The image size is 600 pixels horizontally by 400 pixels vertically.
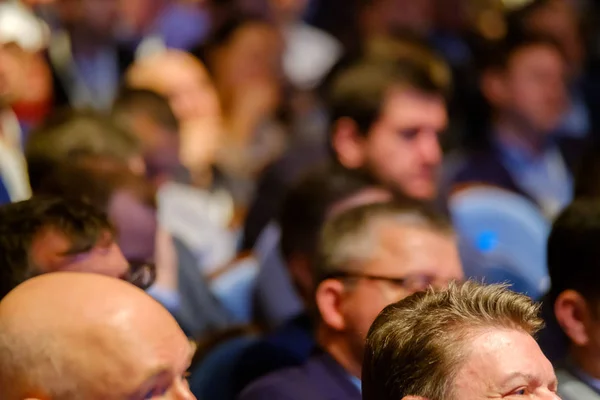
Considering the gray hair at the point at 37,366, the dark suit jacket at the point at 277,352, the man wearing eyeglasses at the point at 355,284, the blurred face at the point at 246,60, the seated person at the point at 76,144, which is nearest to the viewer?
the gray hair at the point at 37,366

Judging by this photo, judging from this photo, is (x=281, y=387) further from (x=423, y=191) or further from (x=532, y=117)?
(x=532, y=117)

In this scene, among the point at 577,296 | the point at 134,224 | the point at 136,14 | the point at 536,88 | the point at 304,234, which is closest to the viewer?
the point at 577,296

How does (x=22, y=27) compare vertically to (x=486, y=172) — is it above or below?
above

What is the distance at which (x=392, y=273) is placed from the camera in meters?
2.52

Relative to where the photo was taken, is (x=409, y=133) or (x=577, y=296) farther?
(x=409, y=133)

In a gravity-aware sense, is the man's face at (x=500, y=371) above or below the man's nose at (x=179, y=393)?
below

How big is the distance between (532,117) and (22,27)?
89.4 inches

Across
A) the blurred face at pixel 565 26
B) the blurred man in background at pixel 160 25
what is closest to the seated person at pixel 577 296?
the blurred face at pixel 565 26

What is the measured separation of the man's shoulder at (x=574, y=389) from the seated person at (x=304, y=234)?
696mm

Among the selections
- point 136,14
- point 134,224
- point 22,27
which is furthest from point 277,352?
point 136,14

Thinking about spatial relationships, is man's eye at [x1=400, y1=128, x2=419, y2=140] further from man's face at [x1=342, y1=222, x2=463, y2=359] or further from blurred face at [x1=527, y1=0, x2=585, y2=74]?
blurred face at [x1=527, y1=0, x2=585, y2=74]

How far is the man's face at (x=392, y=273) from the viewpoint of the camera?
2498mm

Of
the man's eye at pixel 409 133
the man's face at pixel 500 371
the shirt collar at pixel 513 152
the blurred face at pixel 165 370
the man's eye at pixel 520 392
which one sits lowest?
the shirt collar at pixel 513 152

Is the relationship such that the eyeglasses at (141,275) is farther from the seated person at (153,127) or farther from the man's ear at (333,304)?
the seated person at (153,127)
